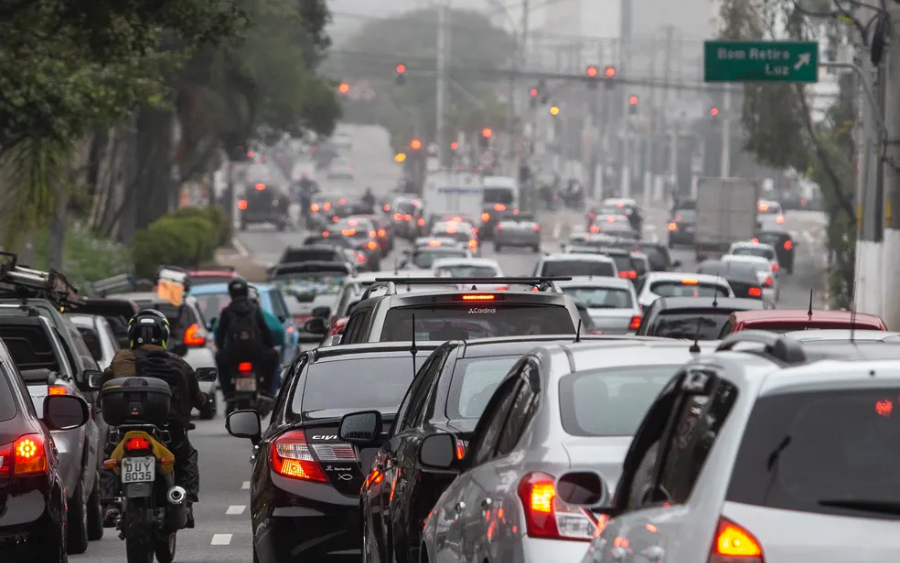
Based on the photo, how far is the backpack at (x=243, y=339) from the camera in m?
21.8

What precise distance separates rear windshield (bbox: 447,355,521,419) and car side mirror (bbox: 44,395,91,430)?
2373 mm

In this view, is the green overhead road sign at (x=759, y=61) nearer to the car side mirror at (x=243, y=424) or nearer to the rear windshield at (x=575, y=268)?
the rear windshield at (x=575, y=268)

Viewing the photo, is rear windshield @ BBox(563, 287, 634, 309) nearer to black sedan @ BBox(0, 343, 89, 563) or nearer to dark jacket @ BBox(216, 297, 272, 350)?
dark jacket @ BBox(216, 297, 272, 350)

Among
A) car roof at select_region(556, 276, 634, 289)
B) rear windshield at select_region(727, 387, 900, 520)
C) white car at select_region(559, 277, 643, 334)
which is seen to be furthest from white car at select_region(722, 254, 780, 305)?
rear windshield at select_region(727, 387, 900, 520)

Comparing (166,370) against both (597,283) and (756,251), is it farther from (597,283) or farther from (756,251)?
(756,251)

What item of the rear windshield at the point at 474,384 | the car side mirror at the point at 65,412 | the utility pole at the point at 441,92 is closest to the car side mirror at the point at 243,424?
the car side mirror at the point at 65,412

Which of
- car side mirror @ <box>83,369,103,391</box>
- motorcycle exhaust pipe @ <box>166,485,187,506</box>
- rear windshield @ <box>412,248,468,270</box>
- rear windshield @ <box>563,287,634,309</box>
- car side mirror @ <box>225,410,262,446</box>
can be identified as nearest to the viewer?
car side mirror @ <box>225,410,262,446</box>

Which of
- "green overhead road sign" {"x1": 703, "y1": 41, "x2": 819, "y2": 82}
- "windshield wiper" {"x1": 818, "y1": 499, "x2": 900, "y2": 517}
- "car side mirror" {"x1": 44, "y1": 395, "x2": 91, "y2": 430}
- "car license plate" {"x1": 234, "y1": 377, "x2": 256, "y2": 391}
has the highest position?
"green overhead road sign" {"x1": 703, "y1": 41, "x2": 819, "y2": 82}

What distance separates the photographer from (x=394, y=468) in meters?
8.62

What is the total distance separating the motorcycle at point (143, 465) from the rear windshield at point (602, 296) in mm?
16263

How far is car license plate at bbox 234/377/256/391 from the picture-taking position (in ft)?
71.2

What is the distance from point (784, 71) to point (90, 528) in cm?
2377

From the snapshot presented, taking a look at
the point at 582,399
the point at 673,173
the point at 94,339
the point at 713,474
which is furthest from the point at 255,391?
the point at 673,173

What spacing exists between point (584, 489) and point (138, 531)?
548cm
